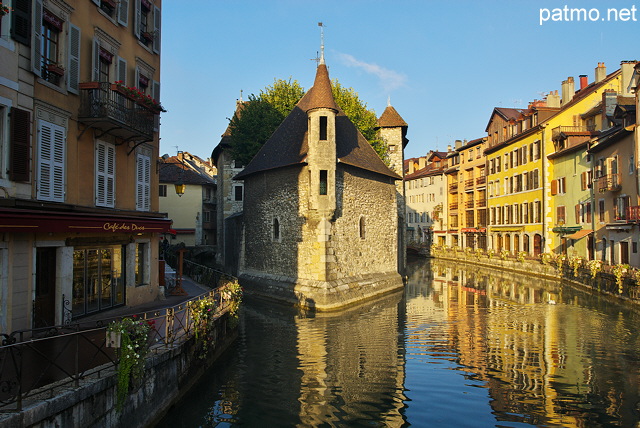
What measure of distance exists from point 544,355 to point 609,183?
1894 cm

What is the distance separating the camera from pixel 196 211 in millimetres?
47375

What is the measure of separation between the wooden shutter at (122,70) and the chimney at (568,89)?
37412mm

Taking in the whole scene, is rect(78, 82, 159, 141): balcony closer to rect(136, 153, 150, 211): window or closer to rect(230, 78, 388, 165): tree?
rect(136, 153, 150, 211): window

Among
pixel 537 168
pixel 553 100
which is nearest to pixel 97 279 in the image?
pixel 537 168

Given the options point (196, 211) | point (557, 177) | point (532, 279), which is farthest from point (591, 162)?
point (196, 211)

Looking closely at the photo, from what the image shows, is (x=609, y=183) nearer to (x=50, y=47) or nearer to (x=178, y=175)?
(x=50, y=47)

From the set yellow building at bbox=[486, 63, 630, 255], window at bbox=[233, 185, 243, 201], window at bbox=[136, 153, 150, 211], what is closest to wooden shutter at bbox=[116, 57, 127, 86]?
window at bbox=[136, 153, 150, 211]

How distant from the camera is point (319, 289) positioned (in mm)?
22250

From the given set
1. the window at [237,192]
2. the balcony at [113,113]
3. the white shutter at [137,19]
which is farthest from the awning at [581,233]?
the white shutter at [137,19]

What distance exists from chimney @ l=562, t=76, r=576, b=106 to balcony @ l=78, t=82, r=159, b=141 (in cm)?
3718

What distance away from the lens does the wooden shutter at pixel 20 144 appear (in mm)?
9867

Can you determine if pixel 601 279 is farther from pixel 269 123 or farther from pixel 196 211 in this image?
pixel 196 211

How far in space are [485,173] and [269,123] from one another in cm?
2818

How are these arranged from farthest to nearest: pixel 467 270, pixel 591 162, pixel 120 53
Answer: pixel 467 270, pixel 591 162, pixel 120 53
